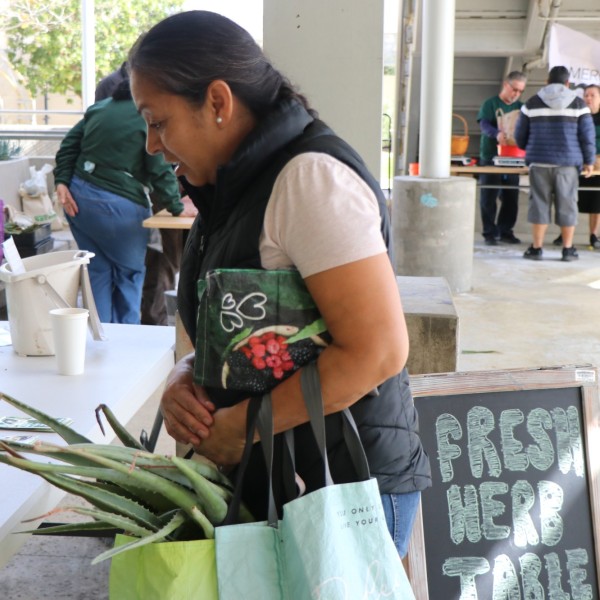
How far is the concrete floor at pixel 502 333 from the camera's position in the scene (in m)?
2.72

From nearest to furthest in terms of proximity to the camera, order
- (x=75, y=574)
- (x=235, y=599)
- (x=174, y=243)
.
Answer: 1. (x=235, y=599)
2. (x=75, y=574)
3. (x=174, y=243)

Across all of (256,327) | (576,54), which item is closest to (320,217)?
(256,327)

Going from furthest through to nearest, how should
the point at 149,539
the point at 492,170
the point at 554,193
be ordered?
the point at 492,170
the point at 554,193
the point at 149,539

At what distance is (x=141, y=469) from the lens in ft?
4.37

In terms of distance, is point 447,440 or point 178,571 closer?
point 178,571

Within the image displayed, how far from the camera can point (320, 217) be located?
1.27 metres

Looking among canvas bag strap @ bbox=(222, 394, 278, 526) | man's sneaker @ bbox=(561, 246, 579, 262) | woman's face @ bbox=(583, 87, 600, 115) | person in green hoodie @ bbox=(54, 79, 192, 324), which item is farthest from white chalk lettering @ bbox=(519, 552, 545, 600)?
woman's face @ bbox=(583, 87, 600, 115)

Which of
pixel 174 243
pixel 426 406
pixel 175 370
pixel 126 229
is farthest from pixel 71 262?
pixel 174 243

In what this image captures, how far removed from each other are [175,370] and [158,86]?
511 mm

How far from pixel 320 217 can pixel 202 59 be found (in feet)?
1.04

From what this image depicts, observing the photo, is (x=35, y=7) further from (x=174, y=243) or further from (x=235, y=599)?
(x=235, y=599)

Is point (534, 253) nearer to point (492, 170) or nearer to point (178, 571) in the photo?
point (492, 170)

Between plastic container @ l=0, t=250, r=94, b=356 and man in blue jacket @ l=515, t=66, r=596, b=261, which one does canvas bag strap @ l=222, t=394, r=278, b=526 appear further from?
man in blue jacket @ l=515, t=66, r=596, b=261

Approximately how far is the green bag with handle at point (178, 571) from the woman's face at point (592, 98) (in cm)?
882
